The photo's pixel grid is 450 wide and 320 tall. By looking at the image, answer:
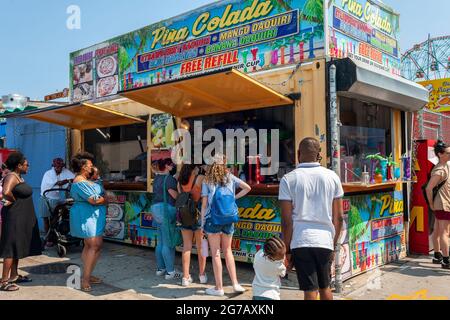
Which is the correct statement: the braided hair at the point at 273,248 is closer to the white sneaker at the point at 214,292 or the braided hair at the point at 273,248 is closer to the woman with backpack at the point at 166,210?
the white sneaker at the point at 214,292

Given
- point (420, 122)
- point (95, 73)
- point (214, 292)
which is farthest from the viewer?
point (95, 73)

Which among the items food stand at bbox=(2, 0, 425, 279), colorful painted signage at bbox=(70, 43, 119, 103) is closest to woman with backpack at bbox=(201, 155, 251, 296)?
food stand at bbox=(2, 0, 425, 279)

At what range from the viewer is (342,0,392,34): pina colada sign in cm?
606

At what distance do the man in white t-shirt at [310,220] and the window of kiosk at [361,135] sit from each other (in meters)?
2.15

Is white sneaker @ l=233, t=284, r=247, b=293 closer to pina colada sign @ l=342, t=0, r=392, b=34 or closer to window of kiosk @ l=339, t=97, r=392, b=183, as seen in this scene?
window of kiosk @ l=339, t=97, r=392, b=183

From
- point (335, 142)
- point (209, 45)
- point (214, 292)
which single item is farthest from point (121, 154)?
point (335, 142)

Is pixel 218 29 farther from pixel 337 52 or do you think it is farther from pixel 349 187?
pixel 349 187

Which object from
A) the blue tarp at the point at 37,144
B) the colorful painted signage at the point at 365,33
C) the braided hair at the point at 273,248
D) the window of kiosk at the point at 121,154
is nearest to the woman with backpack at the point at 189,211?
the braided hair at the point at 273,248

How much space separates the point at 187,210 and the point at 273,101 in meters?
1.93

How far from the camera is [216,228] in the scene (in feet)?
16.3

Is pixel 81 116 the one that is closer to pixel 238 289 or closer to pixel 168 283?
pixel 168 283

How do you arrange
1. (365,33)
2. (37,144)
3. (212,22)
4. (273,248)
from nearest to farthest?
1. (273,248)
2. (365,33)
3. (212,22)
4. (37,144)

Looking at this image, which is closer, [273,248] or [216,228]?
[273,248]
